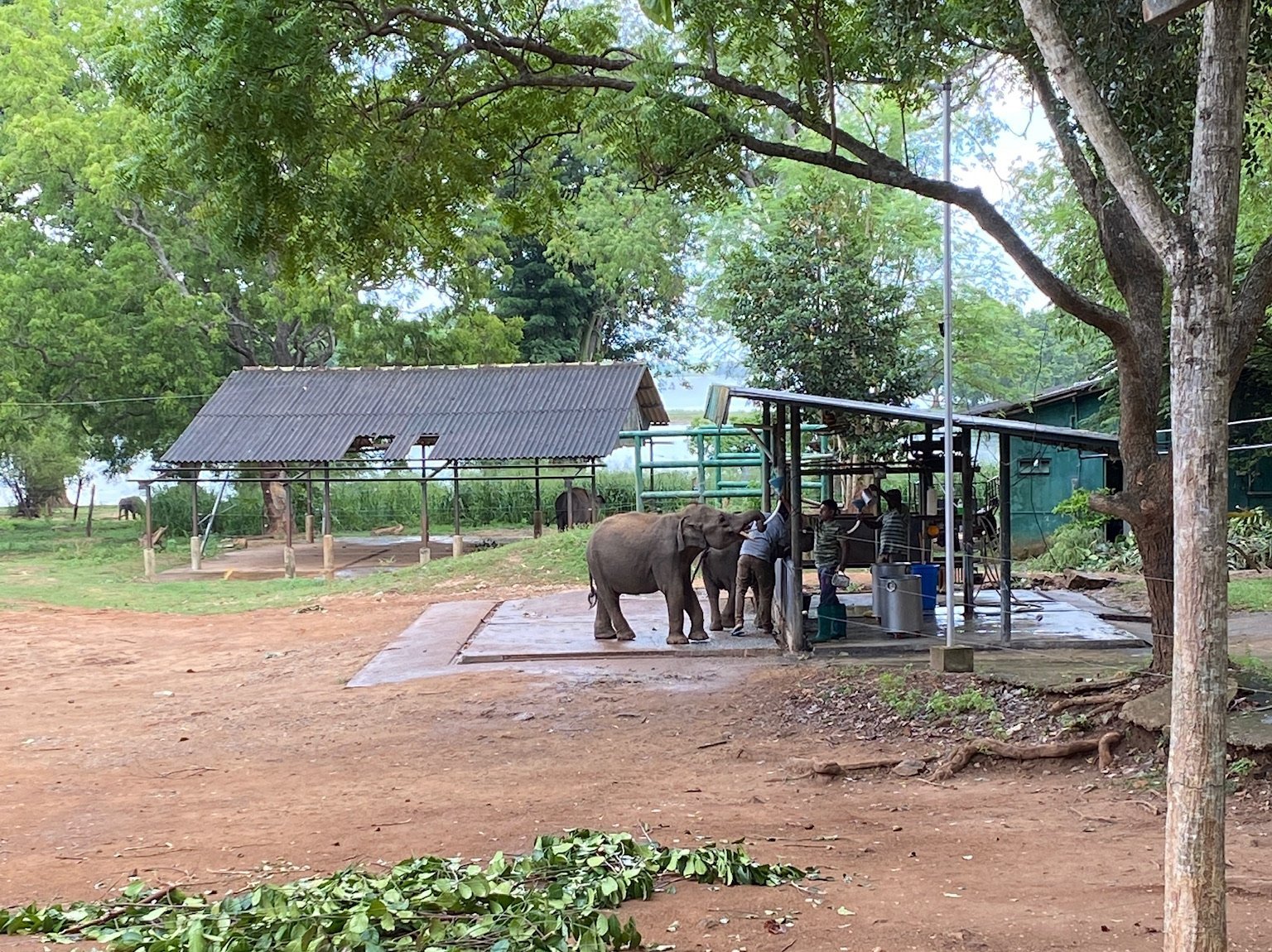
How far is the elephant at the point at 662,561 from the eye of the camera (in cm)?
1320

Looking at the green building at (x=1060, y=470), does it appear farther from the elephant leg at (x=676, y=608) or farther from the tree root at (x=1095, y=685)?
the tree root at (x=1095, y=685)

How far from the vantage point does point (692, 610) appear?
13219 mm

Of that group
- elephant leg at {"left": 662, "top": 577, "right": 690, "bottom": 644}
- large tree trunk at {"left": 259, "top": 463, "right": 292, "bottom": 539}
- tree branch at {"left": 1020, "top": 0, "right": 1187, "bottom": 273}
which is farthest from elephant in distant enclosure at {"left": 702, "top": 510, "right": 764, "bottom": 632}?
large tree trunk at {"left": 259, "top": 463, "right": 292, "bottom": 539}

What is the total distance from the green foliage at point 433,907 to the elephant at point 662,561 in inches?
287

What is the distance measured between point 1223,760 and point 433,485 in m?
33.3

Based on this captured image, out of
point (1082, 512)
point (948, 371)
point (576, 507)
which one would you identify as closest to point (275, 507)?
point (576, 507)

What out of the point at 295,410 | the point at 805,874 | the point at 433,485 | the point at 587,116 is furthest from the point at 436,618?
the point at 433,485

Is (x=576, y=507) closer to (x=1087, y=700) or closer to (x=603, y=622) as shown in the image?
(x=603, y=622)

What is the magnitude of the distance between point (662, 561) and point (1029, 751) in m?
5.96

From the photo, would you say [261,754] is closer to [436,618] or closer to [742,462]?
[436,618]

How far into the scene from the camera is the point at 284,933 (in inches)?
179

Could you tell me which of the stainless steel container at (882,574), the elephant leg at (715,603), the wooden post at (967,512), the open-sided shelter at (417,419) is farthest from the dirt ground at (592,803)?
the open-sided shelter at (417,419)

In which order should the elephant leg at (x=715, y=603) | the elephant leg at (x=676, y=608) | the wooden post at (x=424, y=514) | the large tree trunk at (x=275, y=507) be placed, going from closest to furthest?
the elephant leg at (x=676, y=608) → the elephant leg at (x=715, y=603) → the wooden post at (x=424, y=514) → the large tree trunk at (x=275, y=507)

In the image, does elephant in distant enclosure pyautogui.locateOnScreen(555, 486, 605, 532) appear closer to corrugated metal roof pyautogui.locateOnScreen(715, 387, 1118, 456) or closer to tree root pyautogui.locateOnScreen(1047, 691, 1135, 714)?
corrugated metal roof pyautogui.locateOnScreen(715, 387, 1118, 456)
